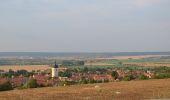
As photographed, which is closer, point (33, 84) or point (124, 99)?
point (124, 99)

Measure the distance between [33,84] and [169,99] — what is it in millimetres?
26878

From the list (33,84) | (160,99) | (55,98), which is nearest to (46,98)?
(55,98)

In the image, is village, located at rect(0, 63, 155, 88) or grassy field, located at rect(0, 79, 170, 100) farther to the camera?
village, located at rect(0, 63, 155, 88)

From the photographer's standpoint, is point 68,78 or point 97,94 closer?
point 97,94

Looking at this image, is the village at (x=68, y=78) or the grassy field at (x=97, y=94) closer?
the grassy field at (x=97, y=94)

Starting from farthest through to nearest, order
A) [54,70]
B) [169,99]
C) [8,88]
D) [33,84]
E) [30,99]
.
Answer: [54,70] < [33,84] < [8,88] < [30,99] < [169,99]

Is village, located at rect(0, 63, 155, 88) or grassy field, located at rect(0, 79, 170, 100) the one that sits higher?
grassy field, located at rect(0, 79, 170, 100)

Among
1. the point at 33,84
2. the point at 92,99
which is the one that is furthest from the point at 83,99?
the point at 33,84

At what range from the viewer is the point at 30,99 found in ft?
84.6

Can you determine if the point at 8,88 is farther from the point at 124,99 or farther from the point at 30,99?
the point at 124,99

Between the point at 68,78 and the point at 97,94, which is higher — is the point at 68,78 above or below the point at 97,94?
below

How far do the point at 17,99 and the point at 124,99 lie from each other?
6.60 m

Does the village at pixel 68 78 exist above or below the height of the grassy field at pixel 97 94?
below

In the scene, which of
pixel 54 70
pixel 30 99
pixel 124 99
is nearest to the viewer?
pixel 124 99
